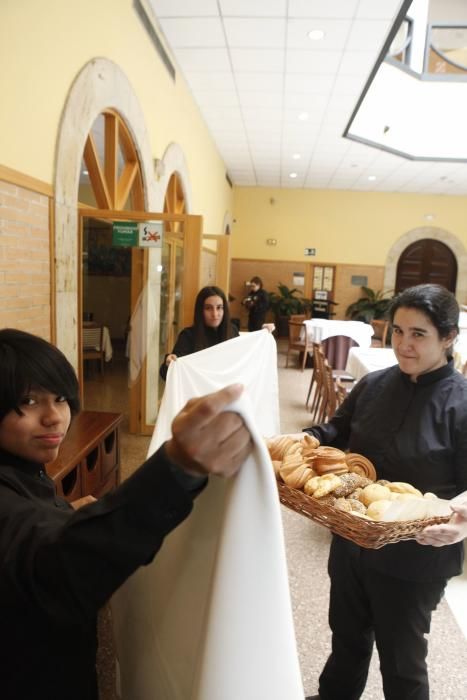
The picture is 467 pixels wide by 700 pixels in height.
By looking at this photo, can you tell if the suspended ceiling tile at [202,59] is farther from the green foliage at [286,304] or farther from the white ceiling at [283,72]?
the green foliage at [286,304]

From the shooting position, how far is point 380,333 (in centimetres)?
947

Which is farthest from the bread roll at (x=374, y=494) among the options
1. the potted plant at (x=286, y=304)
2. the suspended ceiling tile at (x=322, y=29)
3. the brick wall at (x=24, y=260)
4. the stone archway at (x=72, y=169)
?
the potted plant at (x=286, y=304)

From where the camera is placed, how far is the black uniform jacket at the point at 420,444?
4.28 ft

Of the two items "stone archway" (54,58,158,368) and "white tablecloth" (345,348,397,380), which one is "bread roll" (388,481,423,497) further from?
"white tablecloth" (345,348,397,380)

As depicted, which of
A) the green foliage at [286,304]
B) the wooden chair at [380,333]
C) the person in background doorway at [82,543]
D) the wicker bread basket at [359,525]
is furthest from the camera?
the green foliage at [286,304]

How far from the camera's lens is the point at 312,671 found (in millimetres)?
1994

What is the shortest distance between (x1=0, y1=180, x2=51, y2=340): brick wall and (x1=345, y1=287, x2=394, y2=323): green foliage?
31.6 ft

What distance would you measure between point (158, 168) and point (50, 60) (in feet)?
7.44

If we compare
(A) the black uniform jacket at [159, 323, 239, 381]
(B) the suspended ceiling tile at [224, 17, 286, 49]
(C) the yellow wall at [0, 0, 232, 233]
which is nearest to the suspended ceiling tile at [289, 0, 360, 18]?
(B) the suspended ceiling tile at [224, 17, 286, 49]

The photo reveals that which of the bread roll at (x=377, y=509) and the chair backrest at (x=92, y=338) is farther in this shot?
the chair backrest at (x=92, y=338)

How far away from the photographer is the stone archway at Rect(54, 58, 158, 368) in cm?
289

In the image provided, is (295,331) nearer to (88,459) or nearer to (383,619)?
(88,459)

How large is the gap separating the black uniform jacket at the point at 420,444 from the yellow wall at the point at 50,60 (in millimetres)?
2179

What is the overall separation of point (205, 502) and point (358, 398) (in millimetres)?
1066
